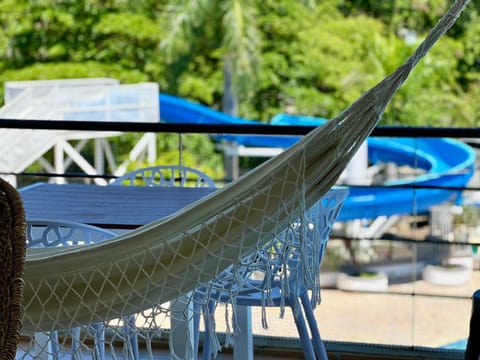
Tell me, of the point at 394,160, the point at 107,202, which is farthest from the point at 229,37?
the point at 107,202

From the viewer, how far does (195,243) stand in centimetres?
184

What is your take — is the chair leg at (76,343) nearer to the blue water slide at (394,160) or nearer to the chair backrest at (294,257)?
the chair backrest at (294,257)

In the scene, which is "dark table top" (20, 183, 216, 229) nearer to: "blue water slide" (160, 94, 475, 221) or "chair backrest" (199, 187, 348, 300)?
"chair backrest" (199, 187, 348, 300)

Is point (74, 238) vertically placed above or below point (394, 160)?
above

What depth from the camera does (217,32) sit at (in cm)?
1584

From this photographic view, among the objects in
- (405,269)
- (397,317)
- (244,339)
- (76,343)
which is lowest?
(397,317)

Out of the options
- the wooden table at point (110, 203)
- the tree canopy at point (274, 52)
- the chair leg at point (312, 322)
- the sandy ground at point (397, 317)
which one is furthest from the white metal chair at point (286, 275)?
the tree canopy at point (274, 52)

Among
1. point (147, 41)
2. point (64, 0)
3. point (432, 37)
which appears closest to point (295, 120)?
point (147, 41)

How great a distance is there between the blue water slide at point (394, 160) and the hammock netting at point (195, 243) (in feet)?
33.5

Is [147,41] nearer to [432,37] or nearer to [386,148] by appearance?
[386,148]

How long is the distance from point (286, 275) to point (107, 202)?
2.40 feet

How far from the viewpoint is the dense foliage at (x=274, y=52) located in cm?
1595

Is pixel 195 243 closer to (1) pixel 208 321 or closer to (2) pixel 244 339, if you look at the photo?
(1) pixel 208 321

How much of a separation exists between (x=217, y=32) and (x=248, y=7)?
3.12 ft
